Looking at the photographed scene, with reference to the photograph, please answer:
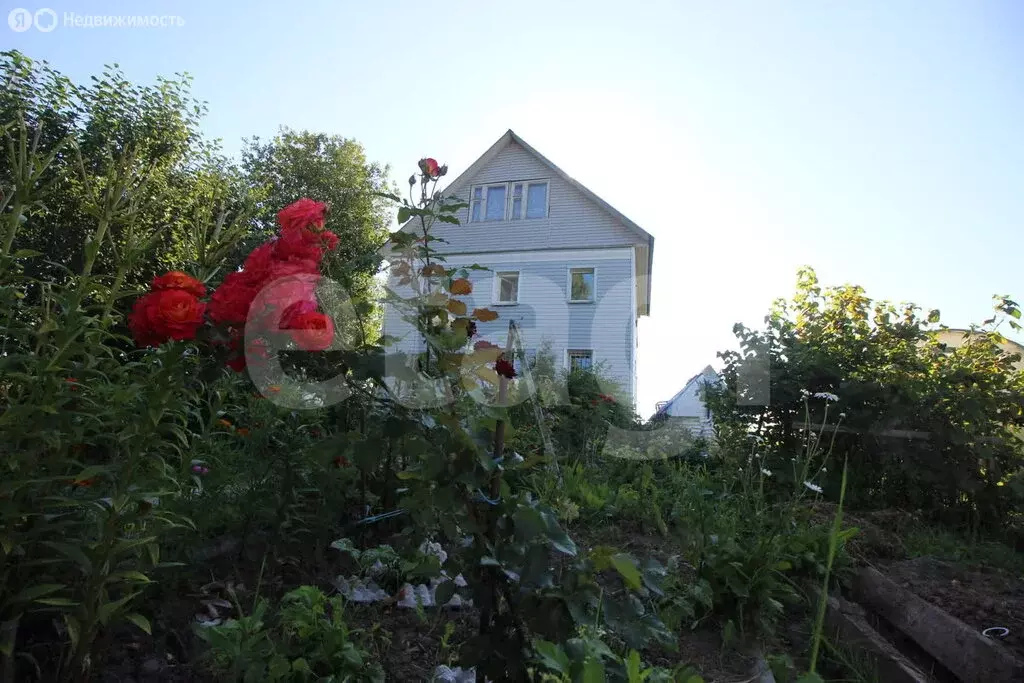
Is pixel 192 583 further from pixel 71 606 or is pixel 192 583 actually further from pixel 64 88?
pixel 64 88

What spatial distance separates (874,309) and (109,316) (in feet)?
13.4

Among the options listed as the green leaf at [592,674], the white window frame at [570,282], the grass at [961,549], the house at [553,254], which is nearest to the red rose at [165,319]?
the green leaf at [592,674]

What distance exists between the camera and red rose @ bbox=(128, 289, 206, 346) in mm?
854

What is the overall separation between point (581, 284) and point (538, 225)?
144 cm

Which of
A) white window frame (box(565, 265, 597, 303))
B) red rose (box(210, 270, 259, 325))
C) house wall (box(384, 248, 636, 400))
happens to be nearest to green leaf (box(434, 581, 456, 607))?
red rose (box(210, 270, 259, 325))

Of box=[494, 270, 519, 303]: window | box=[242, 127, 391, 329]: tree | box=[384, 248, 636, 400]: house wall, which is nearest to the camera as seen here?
box=[384, 248, 636, 400]: house wall

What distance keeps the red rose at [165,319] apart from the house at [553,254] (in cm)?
924

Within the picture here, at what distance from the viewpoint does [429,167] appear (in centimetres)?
155

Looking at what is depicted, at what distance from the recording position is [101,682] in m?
1.06

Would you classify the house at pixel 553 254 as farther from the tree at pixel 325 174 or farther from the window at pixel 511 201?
the tree at pixel 325 174

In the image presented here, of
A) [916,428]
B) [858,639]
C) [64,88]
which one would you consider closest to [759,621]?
[858,639]

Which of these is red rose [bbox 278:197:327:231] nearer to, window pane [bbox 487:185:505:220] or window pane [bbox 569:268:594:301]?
window pane [bbox 569:268:594:301]

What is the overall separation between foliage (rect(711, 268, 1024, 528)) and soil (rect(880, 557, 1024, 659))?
82 centimetres

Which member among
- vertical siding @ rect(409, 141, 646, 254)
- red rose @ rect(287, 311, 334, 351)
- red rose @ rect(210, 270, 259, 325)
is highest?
vertical siding @ rect(409, 141, 646, 254)
